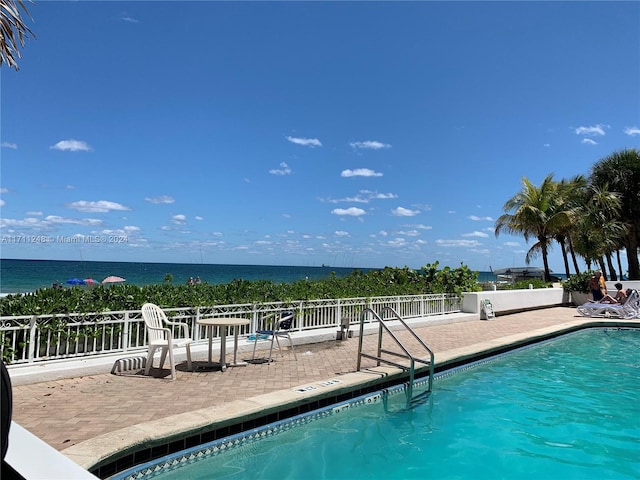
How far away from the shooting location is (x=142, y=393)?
16.3 ft

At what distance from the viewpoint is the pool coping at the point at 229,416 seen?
10.7 feet

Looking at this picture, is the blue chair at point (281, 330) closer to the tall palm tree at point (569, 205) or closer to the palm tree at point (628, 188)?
the tall palm tree at point (569, 205)

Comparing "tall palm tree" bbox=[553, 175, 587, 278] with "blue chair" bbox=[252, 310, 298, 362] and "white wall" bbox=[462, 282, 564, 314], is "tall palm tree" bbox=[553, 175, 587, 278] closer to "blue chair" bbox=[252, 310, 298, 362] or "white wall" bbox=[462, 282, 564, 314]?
"white wall" bbox=[462, 282, 564, 314]

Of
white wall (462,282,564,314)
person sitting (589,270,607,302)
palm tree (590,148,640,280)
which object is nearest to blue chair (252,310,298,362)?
white wall (462,282,564,314)

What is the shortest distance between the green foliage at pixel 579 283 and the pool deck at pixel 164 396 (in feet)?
44.0

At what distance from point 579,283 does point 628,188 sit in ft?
39.4

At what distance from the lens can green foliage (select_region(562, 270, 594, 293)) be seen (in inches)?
737

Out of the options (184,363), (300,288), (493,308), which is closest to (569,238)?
(493,308)

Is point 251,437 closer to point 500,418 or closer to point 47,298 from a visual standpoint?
point 500,418

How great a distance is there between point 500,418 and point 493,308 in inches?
363

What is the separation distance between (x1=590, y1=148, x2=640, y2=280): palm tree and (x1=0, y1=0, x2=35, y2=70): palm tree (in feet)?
97.6

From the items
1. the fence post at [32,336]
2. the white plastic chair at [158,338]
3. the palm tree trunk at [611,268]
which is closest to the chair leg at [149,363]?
the white plastic chair at [158,338]

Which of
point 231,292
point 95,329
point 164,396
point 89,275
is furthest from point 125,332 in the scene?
point 89,275

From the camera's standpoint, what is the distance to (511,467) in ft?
13.8
